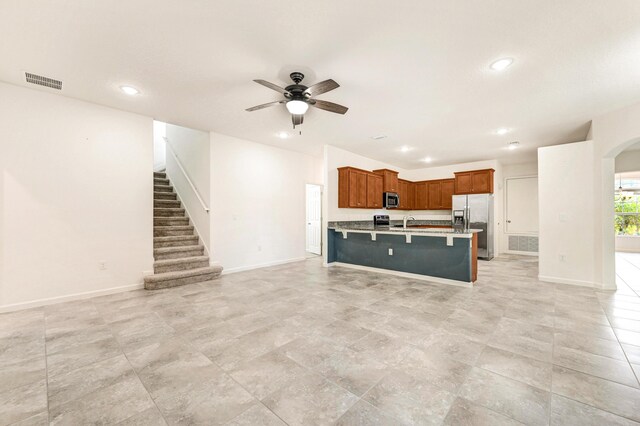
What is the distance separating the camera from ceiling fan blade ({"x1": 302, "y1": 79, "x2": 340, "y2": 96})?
2696 millimetres

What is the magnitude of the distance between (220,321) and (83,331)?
1.43m

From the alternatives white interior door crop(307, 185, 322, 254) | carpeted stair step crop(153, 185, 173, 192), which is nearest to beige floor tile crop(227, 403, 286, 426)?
white interior door crop(307, 185, 322, 254)

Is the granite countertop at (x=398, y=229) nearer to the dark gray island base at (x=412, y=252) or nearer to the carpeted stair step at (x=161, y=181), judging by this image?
the dark gray island base at (x=412, y=252)

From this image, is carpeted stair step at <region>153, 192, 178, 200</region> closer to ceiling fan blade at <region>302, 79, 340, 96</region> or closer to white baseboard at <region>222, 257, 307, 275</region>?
white baseboard at <region>222, 257, 307, 275</region>

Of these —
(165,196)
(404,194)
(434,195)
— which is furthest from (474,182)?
(165,196)

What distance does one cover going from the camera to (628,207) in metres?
8.66

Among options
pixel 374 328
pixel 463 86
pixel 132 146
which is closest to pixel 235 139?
pixel 132 146

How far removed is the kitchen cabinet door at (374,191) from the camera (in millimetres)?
7004

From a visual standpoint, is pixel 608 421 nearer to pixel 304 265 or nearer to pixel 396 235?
pixel 396 235

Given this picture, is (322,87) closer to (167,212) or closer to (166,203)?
(167,212)

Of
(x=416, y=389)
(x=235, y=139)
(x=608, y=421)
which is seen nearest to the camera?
(x=608, y=421)

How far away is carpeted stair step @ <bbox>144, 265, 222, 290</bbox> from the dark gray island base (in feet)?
8.66

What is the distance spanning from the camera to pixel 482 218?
23.9 ft

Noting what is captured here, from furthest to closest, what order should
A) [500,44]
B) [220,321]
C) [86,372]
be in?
[220,321], [500,44], [86,372]
